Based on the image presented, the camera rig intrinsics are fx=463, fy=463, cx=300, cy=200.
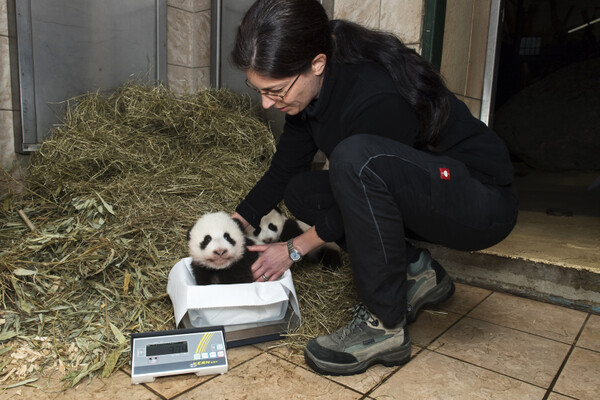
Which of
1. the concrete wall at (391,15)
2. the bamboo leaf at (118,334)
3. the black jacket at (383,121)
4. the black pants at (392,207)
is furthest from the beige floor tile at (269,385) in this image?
the concrete wall at (391,15)

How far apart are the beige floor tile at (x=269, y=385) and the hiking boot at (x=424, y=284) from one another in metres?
0.69

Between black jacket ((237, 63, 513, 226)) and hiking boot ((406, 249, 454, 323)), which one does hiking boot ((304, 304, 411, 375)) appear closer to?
hiking boot ((406, 249, 454, 323))

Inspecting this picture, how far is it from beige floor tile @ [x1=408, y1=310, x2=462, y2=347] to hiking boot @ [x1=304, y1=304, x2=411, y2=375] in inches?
9.9

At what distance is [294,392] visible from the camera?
5.52ft

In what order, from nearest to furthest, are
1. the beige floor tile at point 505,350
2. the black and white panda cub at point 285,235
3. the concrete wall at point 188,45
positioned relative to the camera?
the beige floor tile at point 505,350
the black and white panda cub at point 285,235
the concrete wall at point 188,45

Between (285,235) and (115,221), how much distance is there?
102 centimetres

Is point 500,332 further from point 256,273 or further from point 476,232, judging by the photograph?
point 256,273

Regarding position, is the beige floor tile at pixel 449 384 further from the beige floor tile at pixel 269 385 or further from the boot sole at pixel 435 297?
the boot sole at pixel 435 297

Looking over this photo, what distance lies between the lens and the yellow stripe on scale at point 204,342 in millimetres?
1791

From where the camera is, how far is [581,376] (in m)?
1.82

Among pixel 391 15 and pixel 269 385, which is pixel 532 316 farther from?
pixel 391 15

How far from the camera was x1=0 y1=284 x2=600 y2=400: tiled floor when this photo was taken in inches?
65.9

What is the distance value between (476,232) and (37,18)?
11.0 feet

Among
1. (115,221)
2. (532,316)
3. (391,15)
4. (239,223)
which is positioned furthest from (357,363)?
(391,15)
